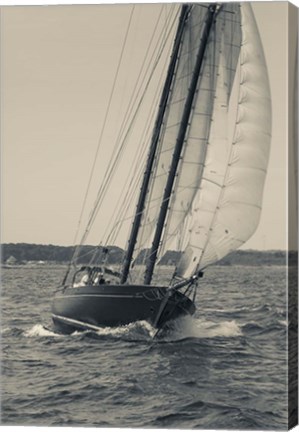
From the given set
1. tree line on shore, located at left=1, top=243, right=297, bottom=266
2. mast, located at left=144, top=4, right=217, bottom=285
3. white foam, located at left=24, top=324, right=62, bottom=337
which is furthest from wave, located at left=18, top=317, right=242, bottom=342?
tree line on shore, located at left=1, top=243, right=297, bottom=266

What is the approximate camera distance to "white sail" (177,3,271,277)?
9680mm

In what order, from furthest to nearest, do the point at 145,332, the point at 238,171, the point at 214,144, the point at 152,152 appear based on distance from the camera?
the point at 152,152, the point at 145,332, the point at 214,144, the point at 238,171

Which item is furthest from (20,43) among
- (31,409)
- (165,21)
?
(31,409)

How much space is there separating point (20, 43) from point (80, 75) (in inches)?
22.8

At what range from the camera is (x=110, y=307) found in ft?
34.0

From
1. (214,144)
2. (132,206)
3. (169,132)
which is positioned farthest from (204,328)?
(169,132)

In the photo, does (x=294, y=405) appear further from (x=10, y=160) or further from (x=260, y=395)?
(x=10, y=160)

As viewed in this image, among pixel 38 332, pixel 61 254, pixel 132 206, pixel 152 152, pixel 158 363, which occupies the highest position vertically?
pixel 152 152

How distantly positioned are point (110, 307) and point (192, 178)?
1299 mm

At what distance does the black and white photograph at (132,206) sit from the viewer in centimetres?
971

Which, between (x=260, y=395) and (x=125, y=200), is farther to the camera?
(x=125, y=200)

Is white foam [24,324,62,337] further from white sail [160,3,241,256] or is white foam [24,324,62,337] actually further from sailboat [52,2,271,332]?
white sail [160,3,241,256]

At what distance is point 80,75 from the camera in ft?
33.4

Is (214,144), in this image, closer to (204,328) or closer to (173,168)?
(173,168)
